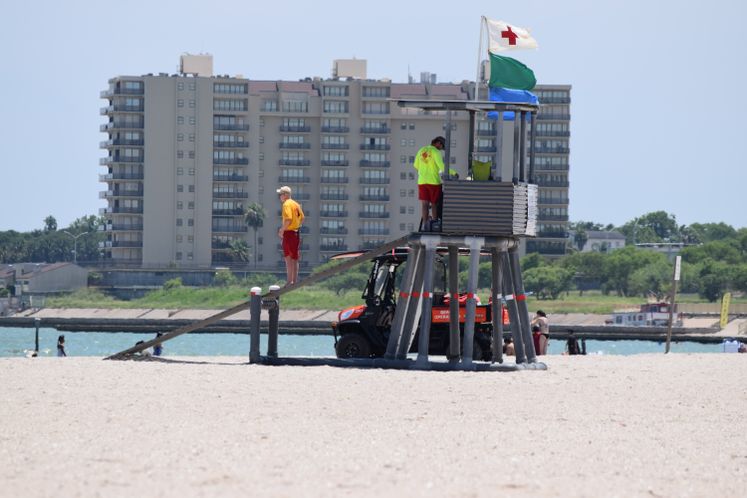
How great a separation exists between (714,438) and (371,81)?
159 metres

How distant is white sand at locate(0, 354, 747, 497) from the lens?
1524 centimetres

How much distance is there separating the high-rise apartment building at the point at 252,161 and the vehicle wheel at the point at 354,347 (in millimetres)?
143899

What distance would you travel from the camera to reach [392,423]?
63.1 ft

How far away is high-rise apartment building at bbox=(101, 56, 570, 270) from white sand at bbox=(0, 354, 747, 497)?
149 m

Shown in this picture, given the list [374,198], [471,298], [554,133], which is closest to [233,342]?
[374,198]

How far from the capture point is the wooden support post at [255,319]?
26622mm

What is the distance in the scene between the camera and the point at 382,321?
96.5ft

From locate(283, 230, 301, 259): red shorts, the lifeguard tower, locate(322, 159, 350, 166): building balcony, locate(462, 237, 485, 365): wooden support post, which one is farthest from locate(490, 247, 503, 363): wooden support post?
locate(322, 159, 350, 166): building balcony

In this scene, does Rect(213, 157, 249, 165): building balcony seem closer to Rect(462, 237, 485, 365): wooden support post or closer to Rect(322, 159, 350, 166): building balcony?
Rect(322, 159, 350, 166): building balcony

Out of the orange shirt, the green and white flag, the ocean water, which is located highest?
the green and white flag

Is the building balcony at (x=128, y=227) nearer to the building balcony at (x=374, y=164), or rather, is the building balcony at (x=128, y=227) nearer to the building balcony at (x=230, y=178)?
the building balcony at (x=230, y=178)

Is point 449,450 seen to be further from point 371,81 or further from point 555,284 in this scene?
point 371,81

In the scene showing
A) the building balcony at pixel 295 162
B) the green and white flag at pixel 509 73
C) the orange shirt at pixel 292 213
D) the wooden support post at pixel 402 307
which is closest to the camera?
the orange shirt at pixel 292 213

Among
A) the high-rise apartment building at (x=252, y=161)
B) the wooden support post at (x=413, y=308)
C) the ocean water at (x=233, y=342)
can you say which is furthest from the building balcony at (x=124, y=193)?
the wooden support post at (x=413, y=308)
